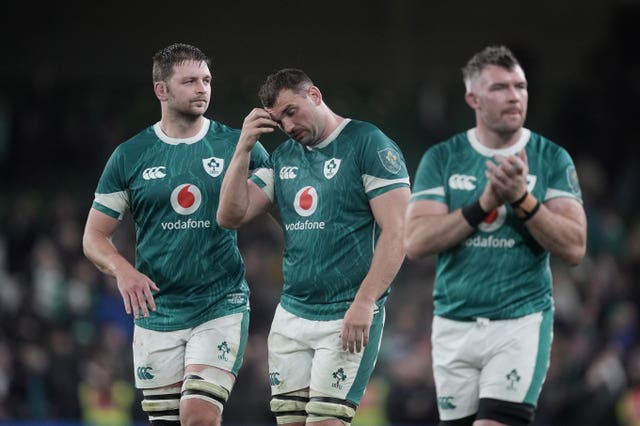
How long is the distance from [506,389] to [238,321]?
193 cm

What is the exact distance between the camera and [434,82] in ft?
69.3

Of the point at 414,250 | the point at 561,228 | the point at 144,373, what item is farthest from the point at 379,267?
the point at 144,373

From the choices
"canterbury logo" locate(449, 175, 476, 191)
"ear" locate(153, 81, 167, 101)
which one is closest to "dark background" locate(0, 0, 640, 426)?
"ear" locate(153, 81, 167, 101)

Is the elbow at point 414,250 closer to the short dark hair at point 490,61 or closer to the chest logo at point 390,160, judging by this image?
the chest logo at point 390,160

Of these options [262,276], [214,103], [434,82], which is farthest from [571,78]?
[262,276]

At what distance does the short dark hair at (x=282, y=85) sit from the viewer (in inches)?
280

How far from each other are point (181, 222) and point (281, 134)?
10.3m

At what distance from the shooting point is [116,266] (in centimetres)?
745

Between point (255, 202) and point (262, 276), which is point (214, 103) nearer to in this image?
point (262, 276)

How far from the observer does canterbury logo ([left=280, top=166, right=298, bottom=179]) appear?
733 centimetres

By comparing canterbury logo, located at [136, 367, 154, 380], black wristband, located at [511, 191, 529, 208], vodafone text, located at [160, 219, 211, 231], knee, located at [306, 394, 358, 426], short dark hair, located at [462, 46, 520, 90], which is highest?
short dark hair, located at [462, 46, 520, 90]

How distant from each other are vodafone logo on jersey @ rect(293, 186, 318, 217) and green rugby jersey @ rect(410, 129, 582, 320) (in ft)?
2.12

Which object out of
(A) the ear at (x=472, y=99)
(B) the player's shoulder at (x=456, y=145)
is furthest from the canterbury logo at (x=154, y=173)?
(A) the ear at (x=472, y=99)

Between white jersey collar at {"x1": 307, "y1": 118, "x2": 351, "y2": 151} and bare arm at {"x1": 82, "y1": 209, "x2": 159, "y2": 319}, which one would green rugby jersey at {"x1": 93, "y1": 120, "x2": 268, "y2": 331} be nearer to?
bare arm at {"x1": 82, "y1": 209, "x2": 159, "y2": 319}
